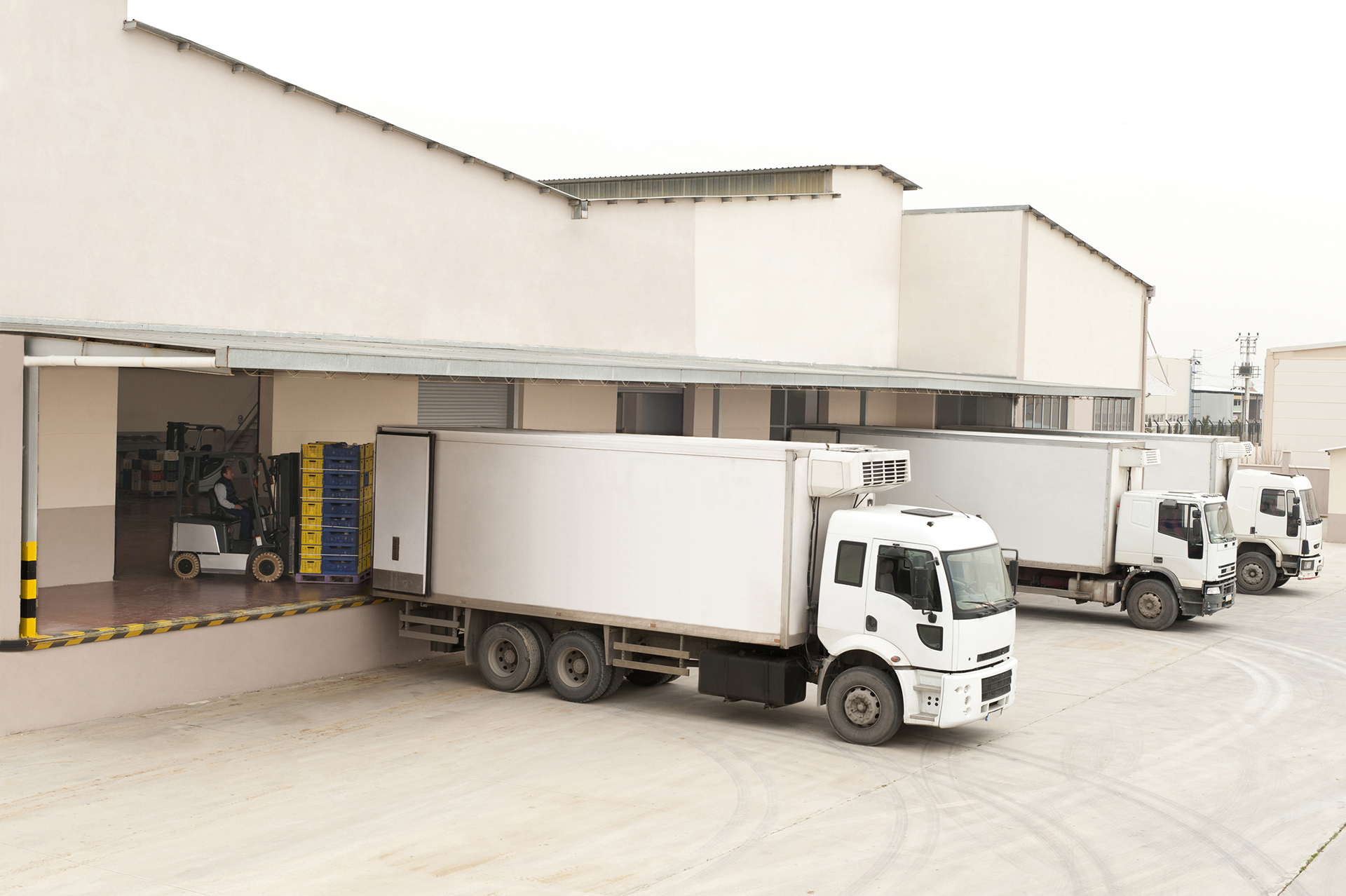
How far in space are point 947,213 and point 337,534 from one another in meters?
22.8

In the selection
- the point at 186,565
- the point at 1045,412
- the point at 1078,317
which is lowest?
the point at 186,565

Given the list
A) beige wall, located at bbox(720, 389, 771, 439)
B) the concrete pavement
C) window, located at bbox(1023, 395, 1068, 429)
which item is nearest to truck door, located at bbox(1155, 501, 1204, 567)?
the concrete pavement

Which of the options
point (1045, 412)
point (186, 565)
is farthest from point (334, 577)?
point (1045, 412)

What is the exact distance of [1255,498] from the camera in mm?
26422

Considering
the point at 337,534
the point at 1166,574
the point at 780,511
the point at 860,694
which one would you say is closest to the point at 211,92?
the point at 337,534

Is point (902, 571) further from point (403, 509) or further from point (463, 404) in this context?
point (463, 404)

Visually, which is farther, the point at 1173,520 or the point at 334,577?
the point at 1173,520

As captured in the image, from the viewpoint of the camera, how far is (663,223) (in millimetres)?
25531

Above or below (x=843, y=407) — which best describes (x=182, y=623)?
below

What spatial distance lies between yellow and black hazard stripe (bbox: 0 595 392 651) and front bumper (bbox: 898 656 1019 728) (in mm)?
6769

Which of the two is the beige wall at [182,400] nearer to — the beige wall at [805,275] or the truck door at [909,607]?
the beige wall at [805,275]

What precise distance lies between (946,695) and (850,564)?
5.18 feet

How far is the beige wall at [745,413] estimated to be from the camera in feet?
82.9

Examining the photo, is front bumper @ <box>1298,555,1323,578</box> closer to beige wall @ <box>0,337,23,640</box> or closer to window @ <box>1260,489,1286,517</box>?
window @ <box>1260,489,1286,517</box>
